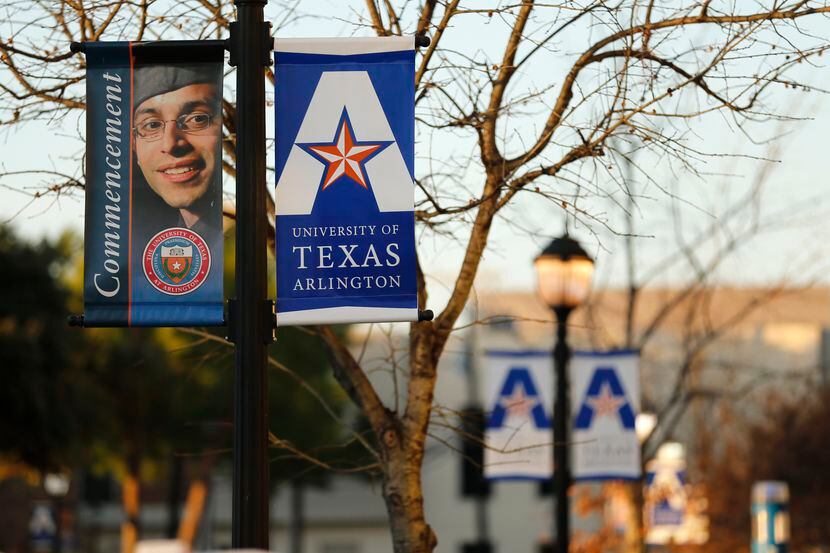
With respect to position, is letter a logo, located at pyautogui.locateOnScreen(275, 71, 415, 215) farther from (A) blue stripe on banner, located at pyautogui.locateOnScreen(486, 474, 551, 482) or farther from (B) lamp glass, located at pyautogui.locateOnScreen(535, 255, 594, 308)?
(A) blue stripe on banner, located at pyautogui.locateOnScreen(486, 474, 551, 482)

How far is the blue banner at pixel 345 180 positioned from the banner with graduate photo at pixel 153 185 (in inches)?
12.9

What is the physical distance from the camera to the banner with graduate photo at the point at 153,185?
6133 millimetres

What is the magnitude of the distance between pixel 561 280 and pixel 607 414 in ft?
6.25

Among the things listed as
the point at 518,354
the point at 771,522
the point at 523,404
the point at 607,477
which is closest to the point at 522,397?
the point at 523,404

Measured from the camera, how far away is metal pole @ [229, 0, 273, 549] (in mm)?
5895

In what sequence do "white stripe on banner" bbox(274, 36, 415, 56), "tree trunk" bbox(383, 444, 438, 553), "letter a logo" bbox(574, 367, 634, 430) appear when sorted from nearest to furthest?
"white stripe on banner" bbox(274, 36, 415, 56)
"tree trunk" bbox(383, 444, 438, 553)
"letter a logo" bbox(574, 367, 634, 430)

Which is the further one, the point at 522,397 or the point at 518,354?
the point at 518,354

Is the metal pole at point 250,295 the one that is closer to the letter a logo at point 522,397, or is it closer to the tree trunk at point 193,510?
the letter a logo at point 522,397

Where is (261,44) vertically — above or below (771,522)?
above

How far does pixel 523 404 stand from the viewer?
547 inches

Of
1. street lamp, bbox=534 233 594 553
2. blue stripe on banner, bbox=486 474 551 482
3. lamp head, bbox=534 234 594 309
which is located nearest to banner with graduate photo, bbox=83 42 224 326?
street lamp, bbox=534 233 594 553

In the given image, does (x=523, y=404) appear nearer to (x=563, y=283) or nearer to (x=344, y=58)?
(x=563, y=283)

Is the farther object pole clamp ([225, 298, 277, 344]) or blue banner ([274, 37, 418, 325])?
blue banner ([274, 37, 418, 325])

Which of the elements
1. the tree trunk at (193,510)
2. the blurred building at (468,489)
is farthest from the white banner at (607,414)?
the tree trunk at (193,510)
